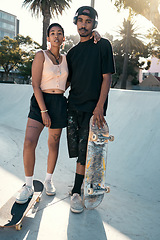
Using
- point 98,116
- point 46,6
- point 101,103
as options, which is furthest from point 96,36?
point 46,6

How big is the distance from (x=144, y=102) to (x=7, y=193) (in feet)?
11.7

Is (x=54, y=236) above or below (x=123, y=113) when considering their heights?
below

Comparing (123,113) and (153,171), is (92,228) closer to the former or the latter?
(153,171)

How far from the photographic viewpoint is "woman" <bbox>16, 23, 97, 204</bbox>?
2531mm

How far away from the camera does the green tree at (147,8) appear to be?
8.95 m

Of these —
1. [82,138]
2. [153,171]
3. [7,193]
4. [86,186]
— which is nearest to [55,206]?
[86,186]

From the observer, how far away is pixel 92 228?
7.43ft

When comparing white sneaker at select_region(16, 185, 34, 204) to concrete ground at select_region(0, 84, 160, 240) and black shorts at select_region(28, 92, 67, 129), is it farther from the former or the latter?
black shorts at select_region(28, 92, 67, 129)

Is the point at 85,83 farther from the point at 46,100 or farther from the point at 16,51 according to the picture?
the point at 16,51

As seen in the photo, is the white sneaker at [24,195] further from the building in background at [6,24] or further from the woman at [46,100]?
the building in background at [6,24]

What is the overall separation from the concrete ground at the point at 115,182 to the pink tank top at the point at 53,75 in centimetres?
137

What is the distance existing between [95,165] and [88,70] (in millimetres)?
1069

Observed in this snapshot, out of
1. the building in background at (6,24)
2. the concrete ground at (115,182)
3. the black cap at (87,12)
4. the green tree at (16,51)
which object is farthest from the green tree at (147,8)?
the building in background at (6,24)

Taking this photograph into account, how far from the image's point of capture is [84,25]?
2.62m
